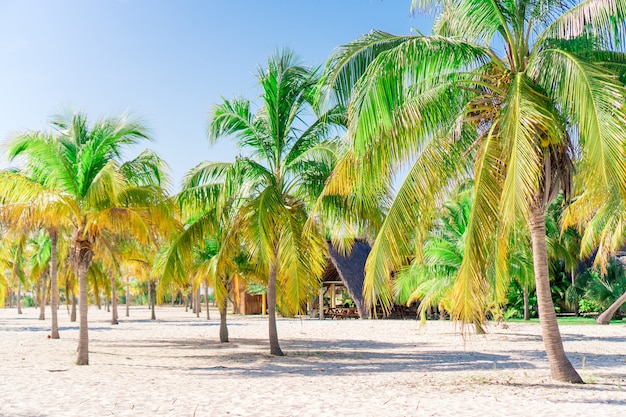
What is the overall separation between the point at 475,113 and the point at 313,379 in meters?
5.30

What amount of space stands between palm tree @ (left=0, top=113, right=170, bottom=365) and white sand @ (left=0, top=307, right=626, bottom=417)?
237 centimetres

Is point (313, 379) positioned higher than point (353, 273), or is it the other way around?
point (353, 273)

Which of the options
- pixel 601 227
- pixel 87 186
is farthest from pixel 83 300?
pixel 601 227

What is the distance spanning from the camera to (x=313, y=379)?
1017cm

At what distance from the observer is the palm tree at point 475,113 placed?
7.44 metres

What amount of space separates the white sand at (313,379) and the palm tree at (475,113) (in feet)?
3.87

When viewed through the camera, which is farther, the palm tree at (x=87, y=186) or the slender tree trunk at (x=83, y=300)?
the slender tree trunk at (x=83, y=300)

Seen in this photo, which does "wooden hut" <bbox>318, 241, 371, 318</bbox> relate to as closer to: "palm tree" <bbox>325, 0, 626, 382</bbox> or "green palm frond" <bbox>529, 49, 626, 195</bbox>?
"palm tree" <bbox>325, 0, 626, 382</bbox>

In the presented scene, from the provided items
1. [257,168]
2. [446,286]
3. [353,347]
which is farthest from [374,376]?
[446,286]

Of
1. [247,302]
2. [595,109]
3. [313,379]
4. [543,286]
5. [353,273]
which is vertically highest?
[595,109]

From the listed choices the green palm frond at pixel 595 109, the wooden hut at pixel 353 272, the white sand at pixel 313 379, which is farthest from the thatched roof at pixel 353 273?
the green palm frond at pixel 595 109

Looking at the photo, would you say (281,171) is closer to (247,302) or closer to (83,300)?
(83,300)

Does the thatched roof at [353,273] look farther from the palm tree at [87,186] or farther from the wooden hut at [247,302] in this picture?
the palm tree at [87,186]

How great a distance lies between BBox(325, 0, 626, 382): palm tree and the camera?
7438 mm
